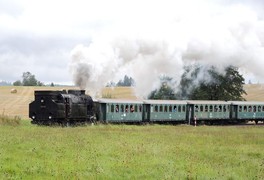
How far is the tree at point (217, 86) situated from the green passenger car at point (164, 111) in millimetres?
23979

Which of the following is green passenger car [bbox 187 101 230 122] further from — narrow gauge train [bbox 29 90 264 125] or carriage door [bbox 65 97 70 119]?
carriage door [bbox 65 97 70 119]

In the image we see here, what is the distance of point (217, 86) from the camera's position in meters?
68.0

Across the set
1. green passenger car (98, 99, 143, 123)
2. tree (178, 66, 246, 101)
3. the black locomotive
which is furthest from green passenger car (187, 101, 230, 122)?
tree (178, 66, 246, 101)

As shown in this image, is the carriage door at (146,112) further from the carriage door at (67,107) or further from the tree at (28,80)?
the tree at (28,80)

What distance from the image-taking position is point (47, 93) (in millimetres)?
31797

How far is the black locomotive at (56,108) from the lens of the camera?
3131 centimetres

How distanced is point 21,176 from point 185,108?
3259 cm

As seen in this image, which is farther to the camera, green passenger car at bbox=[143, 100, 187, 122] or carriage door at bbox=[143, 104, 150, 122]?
green passenger car at bbox=[143, 100, 187, 122]

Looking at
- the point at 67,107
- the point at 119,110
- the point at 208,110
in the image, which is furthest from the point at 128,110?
the point at 208,110

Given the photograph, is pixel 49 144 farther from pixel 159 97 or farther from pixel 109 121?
pixel 159 97

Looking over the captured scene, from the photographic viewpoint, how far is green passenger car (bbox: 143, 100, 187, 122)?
40250 mm

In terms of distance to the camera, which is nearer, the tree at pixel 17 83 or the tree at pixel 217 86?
the tree at pixel 217 86

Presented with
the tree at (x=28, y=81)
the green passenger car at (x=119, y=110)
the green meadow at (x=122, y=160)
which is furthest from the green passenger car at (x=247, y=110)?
the tree at (x=28, y=81)

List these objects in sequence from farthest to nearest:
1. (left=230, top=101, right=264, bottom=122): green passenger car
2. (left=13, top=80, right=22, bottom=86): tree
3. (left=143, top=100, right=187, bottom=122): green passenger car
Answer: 1. (left=13, top=80, right=22, bottom=86): tree
2. (left=230, top=101, right=264, bottom=122): green passenger car
3. (left=143, top=100, right=187, bottom=122): green passenger car
